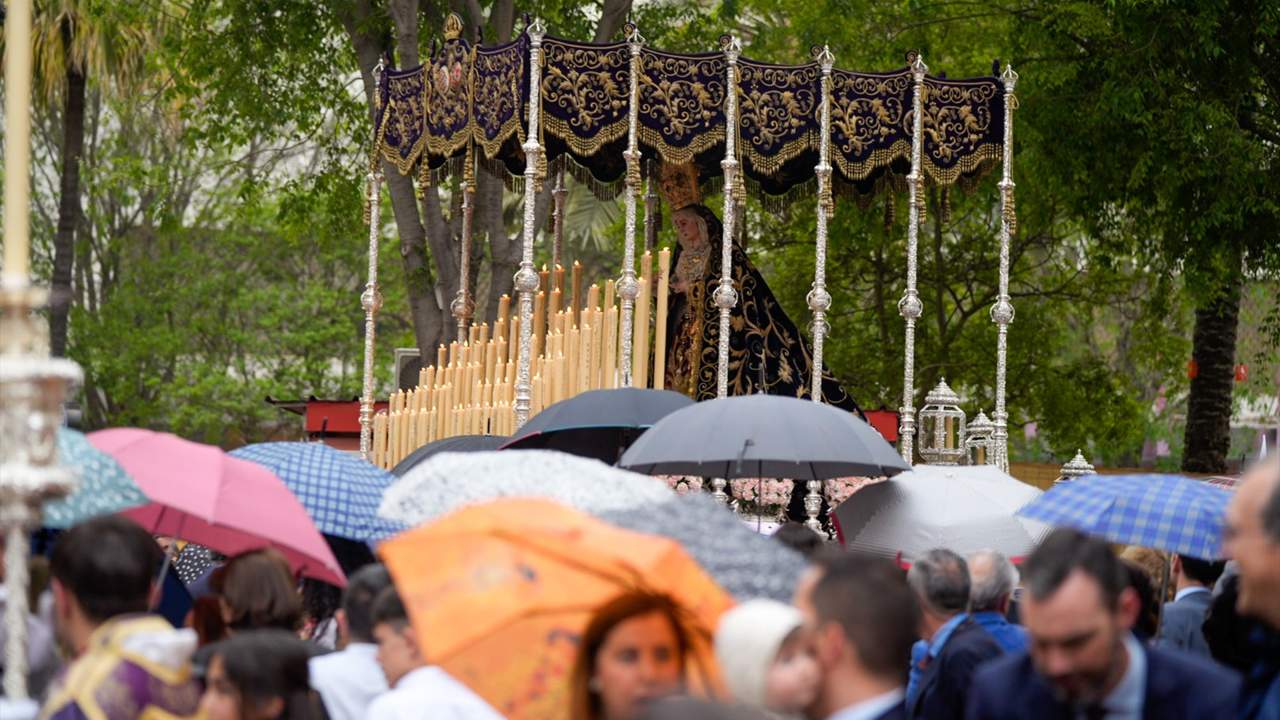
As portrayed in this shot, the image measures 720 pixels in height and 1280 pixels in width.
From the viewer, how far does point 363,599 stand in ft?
21.3

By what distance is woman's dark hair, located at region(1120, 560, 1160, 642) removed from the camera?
7.41m

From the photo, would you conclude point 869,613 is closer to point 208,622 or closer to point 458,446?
point 208,622

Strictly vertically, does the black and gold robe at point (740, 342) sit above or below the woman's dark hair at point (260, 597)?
above

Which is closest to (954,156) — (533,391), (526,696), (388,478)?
(533,391)

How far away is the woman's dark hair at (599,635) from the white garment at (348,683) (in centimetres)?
158

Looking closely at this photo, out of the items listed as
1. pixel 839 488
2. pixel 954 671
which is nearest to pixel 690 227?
pixel 839 488

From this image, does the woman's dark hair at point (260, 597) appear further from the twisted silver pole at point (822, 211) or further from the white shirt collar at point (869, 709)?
the twisted silver pole at point (822, 211)

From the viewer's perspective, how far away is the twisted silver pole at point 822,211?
50.1 feet

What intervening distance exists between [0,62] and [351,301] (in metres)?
8.87

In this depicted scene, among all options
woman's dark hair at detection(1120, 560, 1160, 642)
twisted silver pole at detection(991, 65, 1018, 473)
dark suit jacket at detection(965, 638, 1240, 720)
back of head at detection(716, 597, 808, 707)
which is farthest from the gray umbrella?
twisted silver pole at detection(991, 65, 1018, 473)

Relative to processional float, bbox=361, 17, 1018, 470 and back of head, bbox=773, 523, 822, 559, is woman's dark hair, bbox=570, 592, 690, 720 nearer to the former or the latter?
back of head, bbox=773, 523, 822, 559

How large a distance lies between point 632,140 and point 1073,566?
10.7m

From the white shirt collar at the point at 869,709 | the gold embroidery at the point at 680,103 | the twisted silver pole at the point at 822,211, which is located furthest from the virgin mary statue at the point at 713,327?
the white shirt collar at the point at 869,709

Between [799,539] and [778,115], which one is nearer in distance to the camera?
[799,539]
